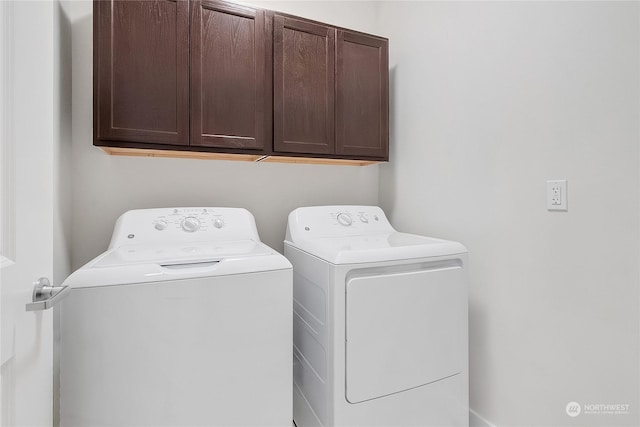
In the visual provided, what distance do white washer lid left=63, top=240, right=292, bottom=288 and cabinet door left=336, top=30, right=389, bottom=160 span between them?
86cm

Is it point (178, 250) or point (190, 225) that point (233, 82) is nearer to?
point (190, 225)

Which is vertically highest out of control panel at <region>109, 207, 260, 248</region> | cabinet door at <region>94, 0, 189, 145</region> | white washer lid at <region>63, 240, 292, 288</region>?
cabinet door at <region>94, 0, 189, 145</region>

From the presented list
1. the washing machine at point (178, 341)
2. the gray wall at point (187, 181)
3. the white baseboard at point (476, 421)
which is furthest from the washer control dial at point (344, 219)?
the white baseboard at point (476, 421)

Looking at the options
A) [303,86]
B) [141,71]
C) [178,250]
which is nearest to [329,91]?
[303,86]

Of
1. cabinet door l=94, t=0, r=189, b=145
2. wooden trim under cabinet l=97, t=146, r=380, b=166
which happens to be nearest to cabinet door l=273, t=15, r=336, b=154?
wooden trim under cabinet l=97, t=146, r=380, b=166

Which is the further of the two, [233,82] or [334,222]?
[334,222]

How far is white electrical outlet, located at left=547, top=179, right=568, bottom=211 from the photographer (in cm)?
116

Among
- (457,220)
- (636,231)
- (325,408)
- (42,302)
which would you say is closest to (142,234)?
(42,302)

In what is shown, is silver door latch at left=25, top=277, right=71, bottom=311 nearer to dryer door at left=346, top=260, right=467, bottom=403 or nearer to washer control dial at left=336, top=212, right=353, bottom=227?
dryer door at left=346, top=260, right=467, bottom=403

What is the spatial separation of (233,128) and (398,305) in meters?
1.12

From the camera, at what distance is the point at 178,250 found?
1.32 m

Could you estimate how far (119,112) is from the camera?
1.37m

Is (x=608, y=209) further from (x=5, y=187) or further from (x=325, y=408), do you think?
(x=5, y=187)

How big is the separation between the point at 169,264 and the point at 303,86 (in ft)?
3.69
